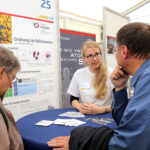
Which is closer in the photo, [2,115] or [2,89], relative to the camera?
[2,115]

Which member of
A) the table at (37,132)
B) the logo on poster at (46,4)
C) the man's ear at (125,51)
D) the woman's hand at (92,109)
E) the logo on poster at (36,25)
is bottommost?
the table at (37,132)

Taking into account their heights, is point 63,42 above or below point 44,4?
below

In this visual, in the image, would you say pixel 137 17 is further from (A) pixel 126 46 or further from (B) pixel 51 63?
(A) pixel 126 46

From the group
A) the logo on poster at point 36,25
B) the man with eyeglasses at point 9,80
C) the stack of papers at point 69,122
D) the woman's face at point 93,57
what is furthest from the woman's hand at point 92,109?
the logo on poster at point 36,25

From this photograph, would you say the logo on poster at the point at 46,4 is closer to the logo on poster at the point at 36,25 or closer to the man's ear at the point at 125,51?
the logo on poster at the point at 36,25

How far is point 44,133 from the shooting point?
1.47 meters

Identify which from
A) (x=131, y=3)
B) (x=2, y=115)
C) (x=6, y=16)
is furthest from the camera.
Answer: (x=131, y=3)

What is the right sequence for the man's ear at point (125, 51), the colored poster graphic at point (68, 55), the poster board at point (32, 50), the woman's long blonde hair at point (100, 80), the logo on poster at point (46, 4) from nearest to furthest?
the man's ear at point (125, 51)
the woman's long blonde hair at point (100, 80)
the poster board at point (32, 50)
the logo on poster at point (46, 4)
the colored poster graphic at point (68, 55)

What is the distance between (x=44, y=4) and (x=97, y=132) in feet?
7.92

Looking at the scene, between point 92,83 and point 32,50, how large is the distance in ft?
3.59

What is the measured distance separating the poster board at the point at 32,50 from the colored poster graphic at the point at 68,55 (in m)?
0.24

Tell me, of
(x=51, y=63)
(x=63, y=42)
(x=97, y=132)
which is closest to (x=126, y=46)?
(x=97, y=132)

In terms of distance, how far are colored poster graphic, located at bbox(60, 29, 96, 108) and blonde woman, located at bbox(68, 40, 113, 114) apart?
0.82 m

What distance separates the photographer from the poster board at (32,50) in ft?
8.16
